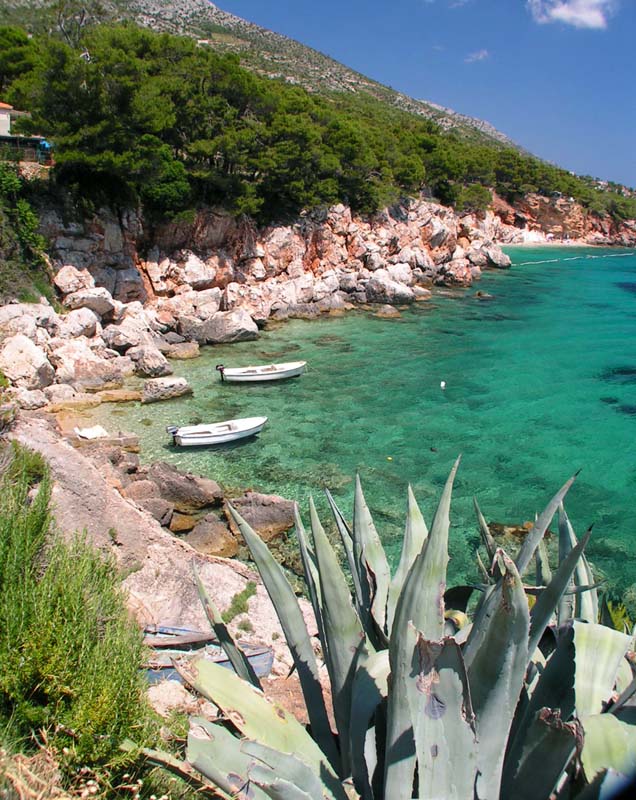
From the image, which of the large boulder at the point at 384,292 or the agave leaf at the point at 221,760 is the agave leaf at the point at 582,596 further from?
the large boulder at the point at 384,292

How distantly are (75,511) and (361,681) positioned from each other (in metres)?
5.79

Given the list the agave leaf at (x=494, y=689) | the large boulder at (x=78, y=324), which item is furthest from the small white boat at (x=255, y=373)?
the agave leaf at (x=494, y=689)

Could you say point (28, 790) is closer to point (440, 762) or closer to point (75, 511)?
point (440, 762)

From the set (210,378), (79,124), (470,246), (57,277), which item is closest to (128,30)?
A: (79,124)

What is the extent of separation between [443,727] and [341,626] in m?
0.73

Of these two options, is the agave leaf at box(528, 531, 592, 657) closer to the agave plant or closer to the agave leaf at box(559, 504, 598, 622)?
the agave plant

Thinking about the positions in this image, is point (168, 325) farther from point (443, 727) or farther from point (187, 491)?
point (443, 727)

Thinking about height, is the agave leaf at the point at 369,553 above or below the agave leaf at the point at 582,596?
above

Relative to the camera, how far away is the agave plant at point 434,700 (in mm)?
1933

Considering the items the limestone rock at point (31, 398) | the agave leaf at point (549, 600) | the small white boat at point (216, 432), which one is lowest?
the small white boat at point (216, 432)

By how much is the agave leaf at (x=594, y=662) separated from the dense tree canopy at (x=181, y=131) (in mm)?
26180

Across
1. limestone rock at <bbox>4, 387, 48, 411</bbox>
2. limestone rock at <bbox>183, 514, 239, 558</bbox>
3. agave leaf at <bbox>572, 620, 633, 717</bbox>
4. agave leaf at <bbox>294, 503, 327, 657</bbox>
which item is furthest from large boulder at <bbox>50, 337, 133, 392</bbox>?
agave leaf at <bbox>572, 620, 633, 717</bbox>

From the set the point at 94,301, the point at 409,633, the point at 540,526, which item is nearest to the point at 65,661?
the point at 409,633

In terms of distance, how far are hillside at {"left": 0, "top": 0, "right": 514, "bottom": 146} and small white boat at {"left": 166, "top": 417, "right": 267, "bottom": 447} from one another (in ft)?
247
